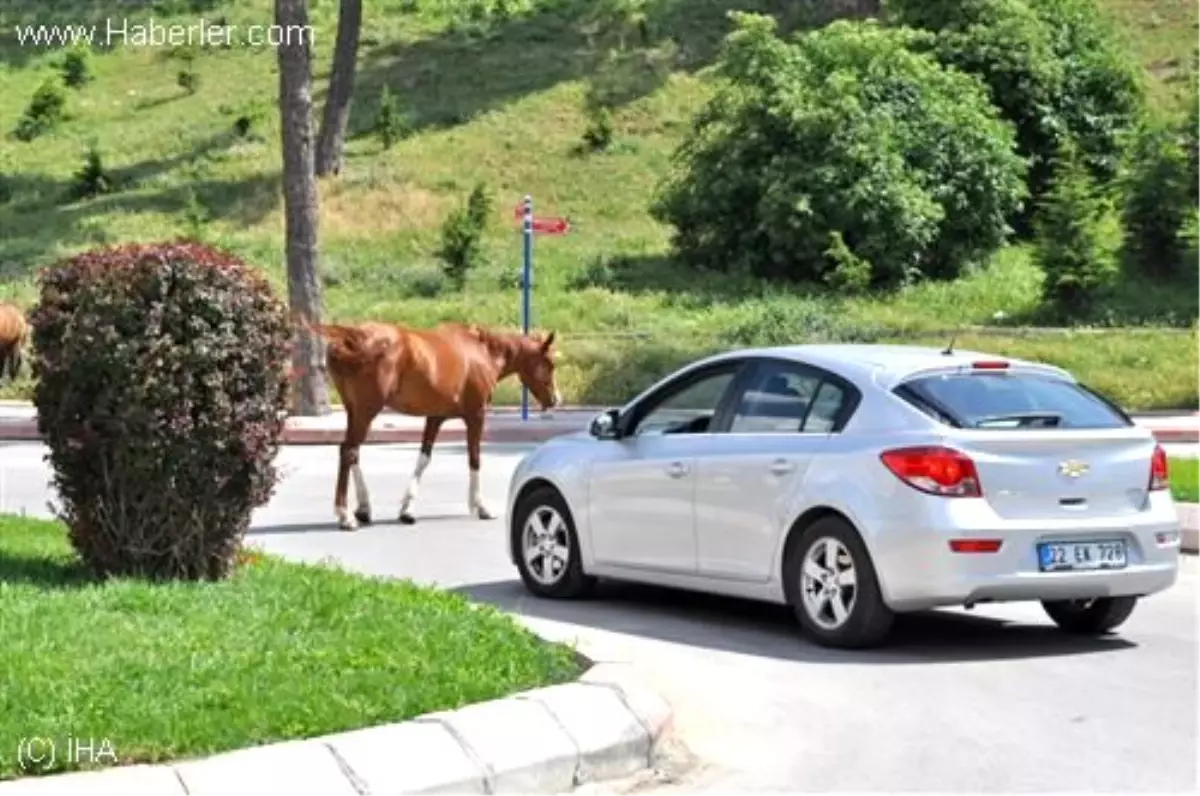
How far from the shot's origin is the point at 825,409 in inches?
453

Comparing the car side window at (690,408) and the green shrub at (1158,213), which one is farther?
the green shrub at (1158,213)

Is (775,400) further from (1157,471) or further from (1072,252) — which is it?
(1072,252)

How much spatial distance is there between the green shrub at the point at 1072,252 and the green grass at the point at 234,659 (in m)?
26.0

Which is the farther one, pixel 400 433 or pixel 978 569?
pixel 400 433

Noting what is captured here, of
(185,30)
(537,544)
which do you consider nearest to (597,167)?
(185,30)

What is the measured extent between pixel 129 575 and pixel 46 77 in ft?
173

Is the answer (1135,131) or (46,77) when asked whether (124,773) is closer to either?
(1135,131)

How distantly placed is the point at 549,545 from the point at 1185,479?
27.7ft

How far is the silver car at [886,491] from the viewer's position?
10.8 m

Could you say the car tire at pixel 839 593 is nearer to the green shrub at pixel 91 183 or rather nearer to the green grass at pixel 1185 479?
the green grass at pixel 1185 479

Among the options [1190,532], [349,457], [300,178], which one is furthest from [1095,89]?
[349,457]

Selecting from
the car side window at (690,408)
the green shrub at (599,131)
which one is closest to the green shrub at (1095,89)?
the green shrub at (599,131)

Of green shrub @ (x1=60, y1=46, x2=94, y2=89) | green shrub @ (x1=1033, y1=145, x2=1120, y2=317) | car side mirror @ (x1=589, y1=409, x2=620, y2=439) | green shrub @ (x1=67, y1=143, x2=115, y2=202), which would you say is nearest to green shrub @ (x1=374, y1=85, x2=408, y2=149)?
green shrub @ (x1=67, y1=143, x2=115, y2=202)

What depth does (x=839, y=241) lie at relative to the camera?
37625 millimetres
